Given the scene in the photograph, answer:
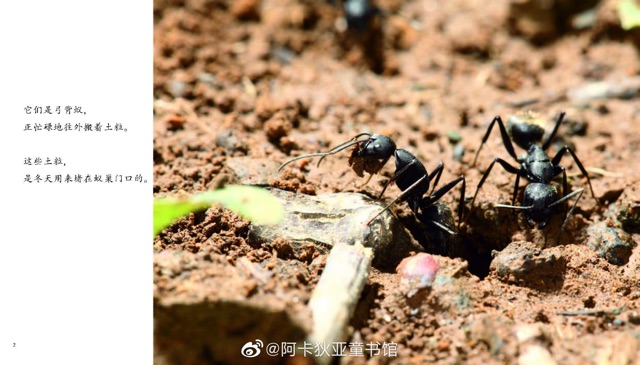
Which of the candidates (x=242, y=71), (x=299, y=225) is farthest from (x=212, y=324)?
(x=242, y=71)

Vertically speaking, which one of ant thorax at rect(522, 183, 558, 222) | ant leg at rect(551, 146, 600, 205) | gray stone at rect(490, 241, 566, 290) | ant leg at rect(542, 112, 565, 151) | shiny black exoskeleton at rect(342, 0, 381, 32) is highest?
shiny black exoskeleton at rect(342, 0, 381, 32)

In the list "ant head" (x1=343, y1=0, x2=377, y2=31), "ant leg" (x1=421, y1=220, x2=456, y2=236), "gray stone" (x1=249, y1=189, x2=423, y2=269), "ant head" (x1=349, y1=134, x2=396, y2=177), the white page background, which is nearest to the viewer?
the white page background

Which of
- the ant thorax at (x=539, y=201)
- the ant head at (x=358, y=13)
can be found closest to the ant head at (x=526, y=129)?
the ant thorax at (x=539, y=201)

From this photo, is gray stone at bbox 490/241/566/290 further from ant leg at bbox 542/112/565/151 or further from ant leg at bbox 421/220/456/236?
ant leg at bbox 542/112/565/151

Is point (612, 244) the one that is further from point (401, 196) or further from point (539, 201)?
point (401, 196)

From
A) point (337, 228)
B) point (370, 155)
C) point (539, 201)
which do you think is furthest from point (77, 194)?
point (539, 201)

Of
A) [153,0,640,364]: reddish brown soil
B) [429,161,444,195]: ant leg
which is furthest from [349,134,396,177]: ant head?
[429,161,444,195]: ant leg

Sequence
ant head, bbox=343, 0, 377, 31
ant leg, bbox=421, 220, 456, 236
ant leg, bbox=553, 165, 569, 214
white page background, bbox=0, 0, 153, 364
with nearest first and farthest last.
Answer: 1. white page background, bbox=0, 0, 153, 364
2. ant leg, bbox=421, 220, 456, 236
3. ant leg, bbox=553, 165, 569, 214
4. ant head, bbox=343, 0, 377, 31

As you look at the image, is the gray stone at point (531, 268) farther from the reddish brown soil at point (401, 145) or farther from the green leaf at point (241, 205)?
the green leaf at point (241, 205)
